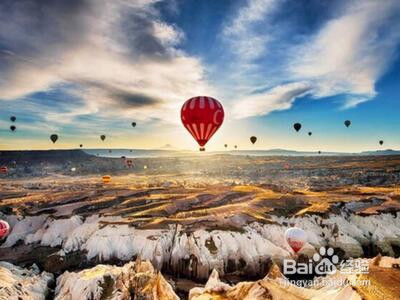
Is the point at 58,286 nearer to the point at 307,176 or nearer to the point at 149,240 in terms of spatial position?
the point at 149,240

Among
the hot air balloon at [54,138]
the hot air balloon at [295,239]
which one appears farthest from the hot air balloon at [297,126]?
the hot air balloon at [54,138]

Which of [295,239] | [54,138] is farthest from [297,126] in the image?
[54,138]

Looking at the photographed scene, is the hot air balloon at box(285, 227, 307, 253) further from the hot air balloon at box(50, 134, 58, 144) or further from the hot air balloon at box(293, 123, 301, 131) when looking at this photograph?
the hot air balloon at box(50, 134, 58, 144)

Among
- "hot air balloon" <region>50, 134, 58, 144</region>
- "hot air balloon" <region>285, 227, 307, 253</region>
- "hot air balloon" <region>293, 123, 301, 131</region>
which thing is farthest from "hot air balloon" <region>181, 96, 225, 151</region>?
"hot air balloon" <region>50, 134, 58, 144</region>

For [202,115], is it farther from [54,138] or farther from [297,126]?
[54,138]

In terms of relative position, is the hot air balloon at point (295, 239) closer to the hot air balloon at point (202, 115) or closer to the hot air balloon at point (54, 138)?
the hot air balloon at point (202, 115)

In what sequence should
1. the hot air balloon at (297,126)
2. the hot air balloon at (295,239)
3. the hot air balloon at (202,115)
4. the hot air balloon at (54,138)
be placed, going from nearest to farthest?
the hot air balloon at (202,115) < the hot air balloon at (295,239) < the hot air balloon at (297,126) < the hot air balloon at (54,138)

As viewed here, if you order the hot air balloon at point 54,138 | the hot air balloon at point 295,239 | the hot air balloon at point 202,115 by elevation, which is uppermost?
the hot air balloon at point 54,138

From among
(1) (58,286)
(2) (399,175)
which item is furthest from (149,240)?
(2) (399,175)
